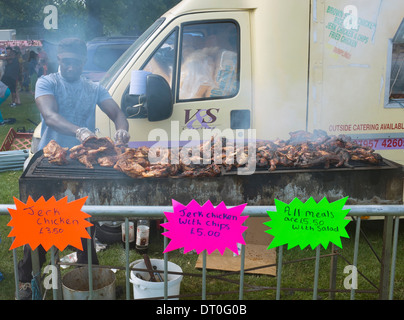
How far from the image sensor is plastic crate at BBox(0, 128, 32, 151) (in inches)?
373

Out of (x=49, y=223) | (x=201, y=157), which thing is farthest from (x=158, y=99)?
(x=49, y=223)

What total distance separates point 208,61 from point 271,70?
2.35 ft

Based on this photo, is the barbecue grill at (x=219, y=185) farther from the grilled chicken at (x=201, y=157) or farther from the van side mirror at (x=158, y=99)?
the van side mirror at (x=158, y=99)

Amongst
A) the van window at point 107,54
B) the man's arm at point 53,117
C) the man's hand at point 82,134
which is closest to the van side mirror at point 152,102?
the man's arm at point 53,117

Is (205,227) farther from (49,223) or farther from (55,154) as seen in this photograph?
(55,154)

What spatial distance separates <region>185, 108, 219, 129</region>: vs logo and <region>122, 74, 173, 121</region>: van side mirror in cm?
21

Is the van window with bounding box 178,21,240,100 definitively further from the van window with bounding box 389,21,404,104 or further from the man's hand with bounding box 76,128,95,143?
the van window with bounding box 389,21,404,104

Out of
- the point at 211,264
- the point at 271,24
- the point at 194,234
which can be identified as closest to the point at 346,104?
the point at 271,24

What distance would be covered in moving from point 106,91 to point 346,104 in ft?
8.71

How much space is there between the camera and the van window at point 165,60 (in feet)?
15.8

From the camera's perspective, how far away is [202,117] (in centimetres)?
484

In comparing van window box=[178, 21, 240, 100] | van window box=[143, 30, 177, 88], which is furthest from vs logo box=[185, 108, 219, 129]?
van window box=[143, 30, 177, 88]

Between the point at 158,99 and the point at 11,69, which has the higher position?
the point at 11,69
